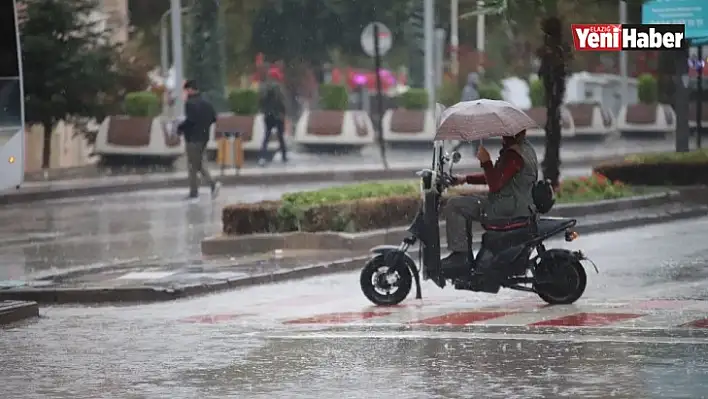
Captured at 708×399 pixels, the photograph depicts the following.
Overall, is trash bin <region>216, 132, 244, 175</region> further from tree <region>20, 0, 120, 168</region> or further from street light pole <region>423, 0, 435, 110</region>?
street light pole <region>423, 0, 435, 110</region>

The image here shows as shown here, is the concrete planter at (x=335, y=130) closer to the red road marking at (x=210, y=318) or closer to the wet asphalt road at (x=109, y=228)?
the wet asphalt road at (x=109, y=228)

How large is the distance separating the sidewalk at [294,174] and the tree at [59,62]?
126 inches

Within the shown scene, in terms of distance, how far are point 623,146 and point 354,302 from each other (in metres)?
33.8

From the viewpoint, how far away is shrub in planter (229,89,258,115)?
1823 inches

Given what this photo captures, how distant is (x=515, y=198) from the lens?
15.4m

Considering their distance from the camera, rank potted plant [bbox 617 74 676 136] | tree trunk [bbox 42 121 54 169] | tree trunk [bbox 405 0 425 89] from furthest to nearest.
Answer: tree trunk [bbox 405 0 425 89], potted plant [bbox 617 74 676 136], tree trunk [bbox 42 121 54 169]

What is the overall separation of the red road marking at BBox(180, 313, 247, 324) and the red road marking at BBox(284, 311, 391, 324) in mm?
633

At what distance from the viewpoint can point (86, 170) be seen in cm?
4006

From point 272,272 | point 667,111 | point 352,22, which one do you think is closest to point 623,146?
point 667,111

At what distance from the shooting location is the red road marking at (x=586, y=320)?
1395 centimetres

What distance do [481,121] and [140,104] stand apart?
26875 millimetres

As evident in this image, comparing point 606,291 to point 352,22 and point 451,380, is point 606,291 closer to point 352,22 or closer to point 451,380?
point 451,380

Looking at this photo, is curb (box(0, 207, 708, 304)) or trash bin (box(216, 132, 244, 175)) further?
trash bin (box(216, 132, 244, 175))

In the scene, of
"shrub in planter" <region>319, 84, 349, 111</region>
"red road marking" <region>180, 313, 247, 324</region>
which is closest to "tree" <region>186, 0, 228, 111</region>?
"shrub in planter" <region>319, 84, 349, 111</region>
